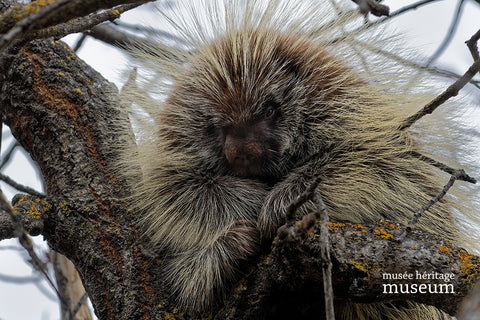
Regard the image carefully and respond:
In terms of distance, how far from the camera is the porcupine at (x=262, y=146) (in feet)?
5.44

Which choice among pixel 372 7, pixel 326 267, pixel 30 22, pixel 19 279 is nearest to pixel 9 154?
pixel 19 279

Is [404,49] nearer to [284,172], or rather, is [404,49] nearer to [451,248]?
[284,172]

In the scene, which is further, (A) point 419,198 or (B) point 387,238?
(A) point 419,198

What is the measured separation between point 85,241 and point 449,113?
1.57 metres

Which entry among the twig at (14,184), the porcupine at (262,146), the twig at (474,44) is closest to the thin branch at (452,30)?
the porcupine at (262,146)

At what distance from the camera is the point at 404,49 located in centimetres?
195

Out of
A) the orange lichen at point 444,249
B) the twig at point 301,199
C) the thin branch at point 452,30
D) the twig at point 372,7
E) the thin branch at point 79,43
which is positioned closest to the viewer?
the twig at point 372,7

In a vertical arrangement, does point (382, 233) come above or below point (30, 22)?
below

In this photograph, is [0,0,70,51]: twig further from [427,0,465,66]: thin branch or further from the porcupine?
[427,0,465,66]: thin branch

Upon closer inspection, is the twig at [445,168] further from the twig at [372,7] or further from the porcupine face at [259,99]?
the twig at [372,7]

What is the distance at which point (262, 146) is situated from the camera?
172 cm

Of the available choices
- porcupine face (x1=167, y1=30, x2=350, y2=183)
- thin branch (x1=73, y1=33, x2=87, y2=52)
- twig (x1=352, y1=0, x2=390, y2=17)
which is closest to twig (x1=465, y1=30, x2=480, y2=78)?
twig (x1=352, y1=0, x2=390, y2=17)

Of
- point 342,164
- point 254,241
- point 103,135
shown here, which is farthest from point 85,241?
point 342,164

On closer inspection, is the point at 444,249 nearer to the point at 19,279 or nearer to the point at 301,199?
the point at 301,199
